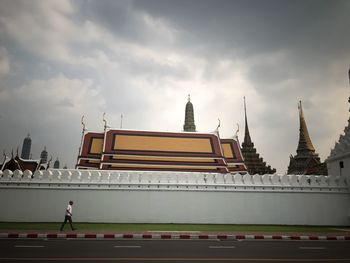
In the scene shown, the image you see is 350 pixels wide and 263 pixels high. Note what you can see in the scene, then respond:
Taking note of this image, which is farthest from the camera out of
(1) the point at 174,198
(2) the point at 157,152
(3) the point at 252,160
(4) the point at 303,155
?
(4) the point at 303,155

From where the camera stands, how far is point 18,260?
18.8 ft

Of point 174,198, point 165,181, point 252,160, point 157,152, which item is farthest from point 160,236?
point 252,160

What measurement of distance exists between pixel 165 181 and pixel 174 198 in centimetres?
103

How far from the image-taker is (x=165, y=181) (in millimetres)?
14633

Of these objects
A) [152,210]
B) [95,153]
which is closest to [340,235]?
[152,210]

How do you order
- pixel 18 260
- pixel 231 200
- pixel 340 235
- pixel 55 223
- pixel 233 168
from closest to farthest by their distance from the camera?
pixel 18 260
pixel 340 235
pixel 55 223
pixel 231 200
pixel 233 168

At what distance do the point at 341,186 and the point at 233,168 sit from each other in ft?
27.3

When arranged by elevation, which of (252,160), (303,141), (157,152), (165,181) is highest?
(303,141)

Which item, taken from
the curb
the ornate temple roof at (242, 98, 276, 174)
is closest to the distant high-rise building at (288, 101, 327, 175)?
the ornate temple roof at (242, 98, 276, 174)

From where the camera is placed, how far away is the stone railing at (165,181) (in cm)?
1421

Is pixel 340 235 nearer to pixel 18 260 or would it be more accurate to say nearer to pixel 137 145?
pixel 18 260

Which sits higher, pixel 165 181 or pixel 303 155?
pixel 303 155

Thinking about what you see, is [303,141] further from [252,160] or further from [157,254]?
[157,254]

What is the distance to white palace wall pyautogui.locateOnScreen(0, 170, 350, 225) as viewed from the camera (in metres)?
14.0
